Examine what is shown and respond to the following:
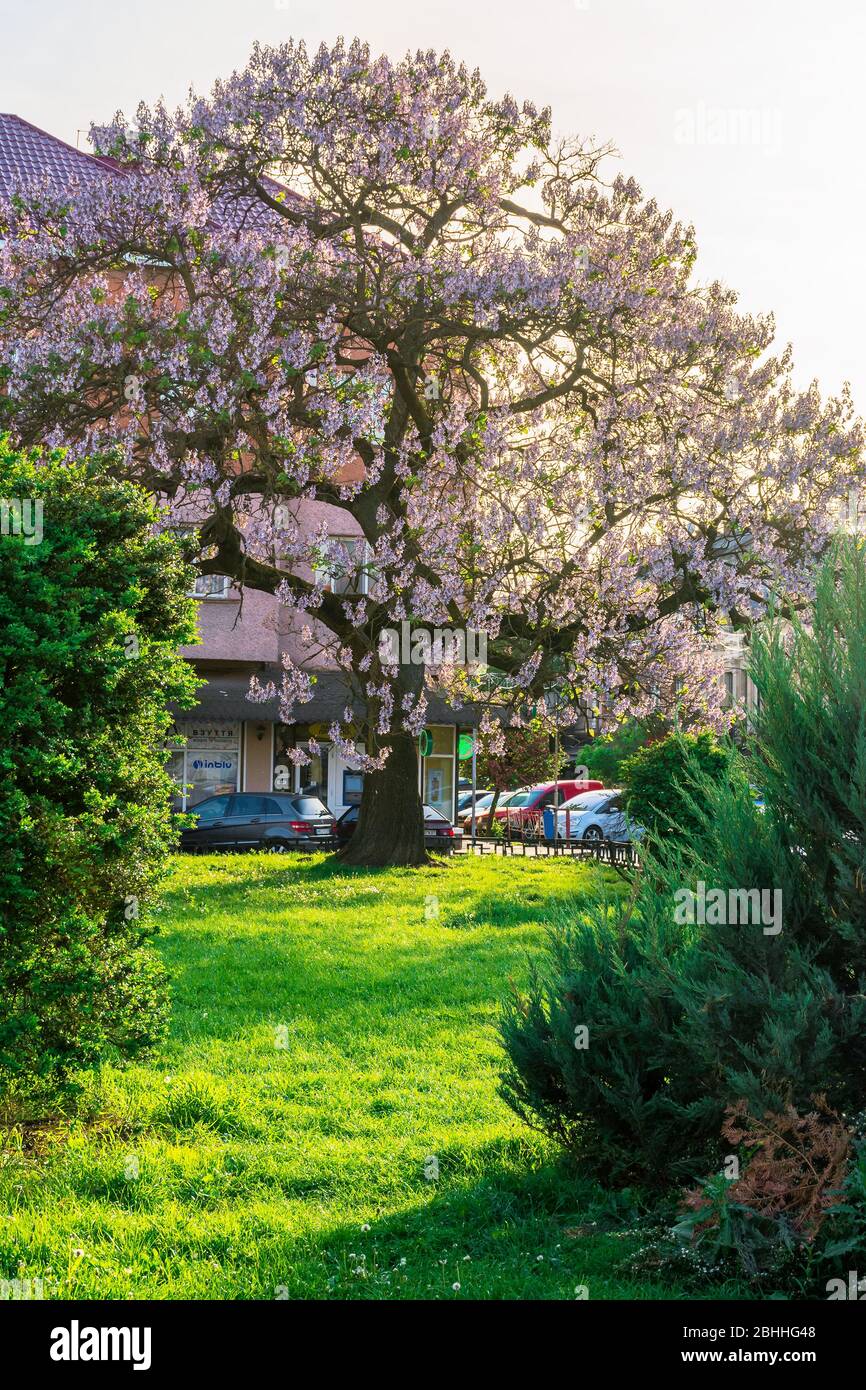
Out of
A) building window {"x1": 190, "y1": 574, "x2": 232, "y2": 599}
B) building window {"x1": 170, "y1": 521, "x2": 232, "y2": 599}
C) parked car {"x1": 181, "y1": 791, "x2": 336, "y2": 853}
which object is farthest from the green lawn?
parked car {"x1": 181, "y1": 791, "x2": 336, "y2": 853}

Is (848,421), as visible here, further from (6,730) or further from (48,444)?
(6,730)

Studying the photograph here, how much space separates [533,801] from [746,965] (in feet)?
124

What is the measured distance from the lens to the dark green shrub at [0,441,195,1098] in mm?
6129

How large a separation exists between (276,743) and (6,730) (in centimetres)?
2968

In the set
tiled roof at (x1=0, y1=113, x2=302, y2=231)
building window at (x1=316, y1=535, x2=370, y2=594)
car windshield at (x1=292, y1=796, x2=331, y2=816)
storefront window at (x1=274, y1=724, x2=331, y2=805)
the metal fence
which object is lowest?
the metal fence

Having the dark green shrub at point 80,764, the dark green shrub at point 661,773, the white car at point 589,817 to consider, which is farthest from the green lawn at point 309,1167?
the white car at point 589,817

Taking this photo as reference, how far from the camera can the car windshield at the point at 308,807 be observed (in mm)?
29109

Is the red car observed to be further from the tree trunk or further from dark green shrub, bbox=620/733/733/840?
dark green shrub, bbox=620/733/733/840

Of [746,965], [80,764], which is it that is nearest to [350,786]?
[80,764]

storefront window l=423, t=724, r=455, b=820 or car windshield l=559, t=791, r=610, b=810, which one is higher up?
storefront window l=423, t=724, r=455, b=820

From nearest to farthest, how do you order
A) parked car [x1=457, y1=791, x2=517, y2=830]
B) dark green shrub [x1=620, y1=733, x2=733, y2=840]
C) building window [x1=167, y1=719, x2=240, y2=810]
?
dark green shrub [x1=620, y1=733, x2=733, y2=840] < building window [x1=167, y1=719, x2=240, y2=810] < parked car [x1=457, y1=791, x2=517, y2=830]

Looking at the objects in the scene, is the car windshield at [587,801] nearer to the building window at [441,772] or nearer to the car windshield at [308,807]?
the building window at [441,772]

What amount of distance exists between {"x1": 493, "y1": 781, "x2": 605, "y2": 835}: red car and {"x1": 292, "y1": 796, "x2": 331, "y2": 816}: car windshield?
29.1 ft

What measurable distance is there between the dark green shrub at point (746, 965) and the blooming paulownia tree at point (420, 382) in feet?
41.0
